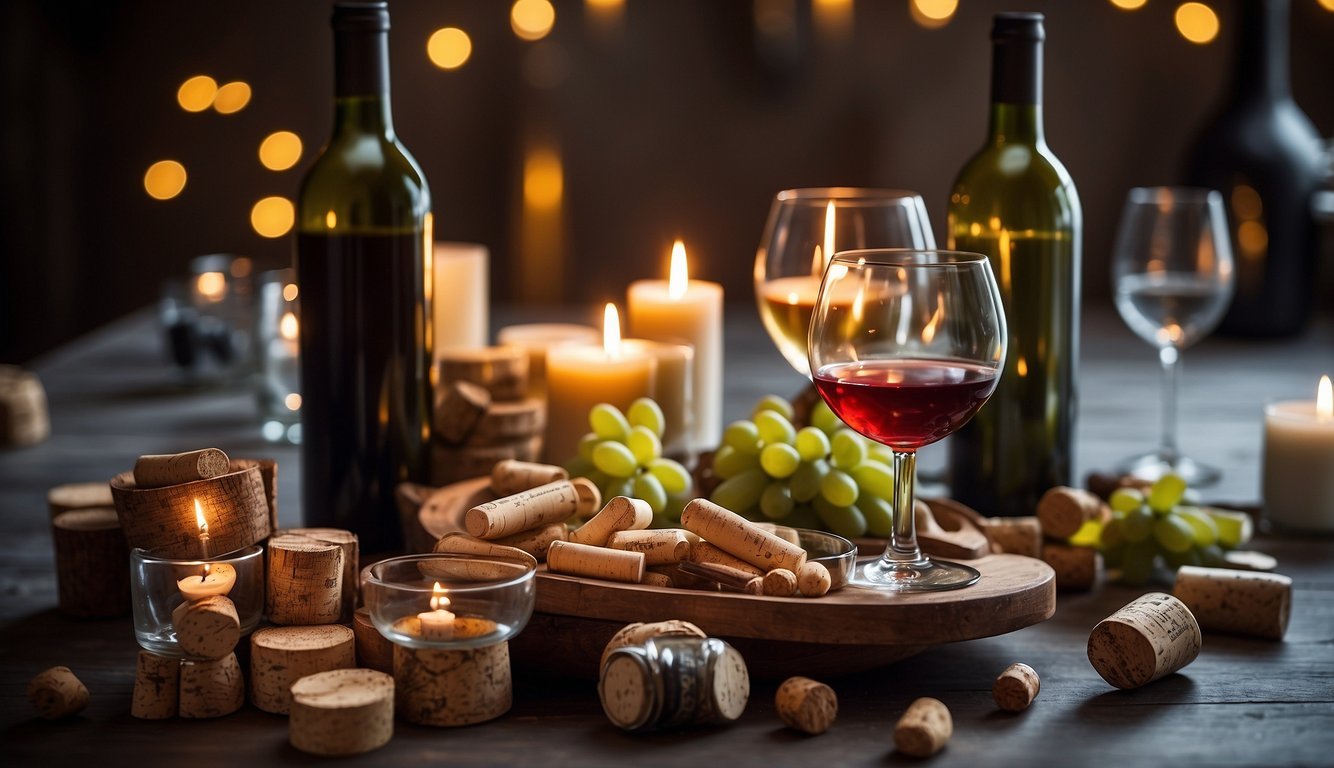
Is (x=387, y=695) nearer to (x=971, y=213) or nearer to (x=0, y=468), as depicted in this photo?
(x=971, y=213)

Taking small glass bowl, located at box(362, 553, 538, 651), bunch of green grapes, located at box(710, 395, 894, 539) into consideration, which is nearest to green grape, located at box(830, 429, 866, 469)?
bunch of green grapes, located at box(710, 395, 894, 539)

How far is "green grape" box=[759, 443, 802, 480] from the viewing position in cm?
111

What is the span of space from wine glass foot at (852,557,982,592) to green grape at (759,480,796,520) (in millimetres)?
119

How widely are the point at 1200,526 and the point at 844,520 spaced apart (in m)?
0.34

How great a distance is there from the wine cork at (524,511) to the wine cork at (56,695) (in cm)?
28

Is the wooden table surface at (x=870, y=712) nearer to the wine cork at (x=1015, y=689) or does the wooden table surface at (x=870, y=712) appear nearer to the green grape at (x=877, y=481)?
the wine cork at (x=1015, y=689)

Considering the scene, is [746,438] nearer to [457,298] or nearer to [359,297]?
[359,297]

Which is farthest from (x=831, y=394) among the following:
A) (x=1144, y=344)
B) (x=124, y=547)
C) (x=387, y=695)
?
(x=1144, y=344)

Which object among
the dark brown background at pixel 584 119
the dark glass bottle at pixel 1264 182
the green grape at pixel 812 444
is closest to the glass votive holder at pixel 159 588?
the green grape at pixel 812 444

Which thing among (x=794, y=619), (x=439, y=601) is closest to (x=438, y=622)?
(x=439, y=601)

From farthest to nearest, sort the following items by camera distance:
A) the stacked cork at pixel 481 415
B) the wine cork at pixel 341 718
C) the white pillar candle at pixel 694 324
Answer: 1. the white pillar candle at pixel 694 324
2. the stacked cork at pixel 481 415
3. the wine cork at pixel 341 718

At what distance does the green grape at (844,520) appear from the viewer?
1104 mm

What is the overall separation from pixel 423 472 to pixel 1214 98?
256 centimetres

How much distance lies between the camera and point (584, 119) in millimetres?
3322
